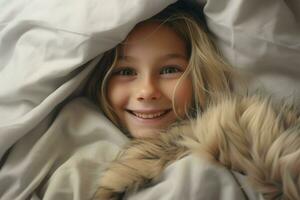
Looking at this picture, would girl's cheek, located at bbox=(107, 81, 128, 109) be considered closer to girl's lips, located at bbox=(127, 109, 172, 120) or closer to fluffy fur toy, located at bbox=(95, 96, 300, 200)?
girl's lips, located at bbox=(127, 109, 172, 120)

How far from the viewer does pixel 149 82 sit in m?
0.77

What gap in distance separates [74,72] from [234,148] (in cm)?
32

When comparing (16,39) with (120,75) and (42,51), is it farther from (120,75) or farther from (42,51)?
(120,75)

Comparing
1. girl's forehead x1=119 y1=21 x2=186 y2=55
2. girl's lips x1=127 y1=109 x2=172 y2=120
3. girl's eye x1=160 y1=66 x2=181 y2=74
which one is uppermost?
girl's forehead x1=119 y1=21 x2=186 y2=55

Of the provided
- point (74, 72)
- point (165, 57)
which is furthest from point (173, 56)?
point (74, 72)

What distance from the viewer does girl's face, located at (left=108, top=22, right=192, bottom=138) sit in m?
0.78

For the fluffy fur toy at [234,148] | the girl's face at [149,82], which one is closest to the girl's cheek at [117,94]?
the girl's face at [149,82]

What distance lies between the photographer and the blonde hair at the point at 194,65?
2.56 ft

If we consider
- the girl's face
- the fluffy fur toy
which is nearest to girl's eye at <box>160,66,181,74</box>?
the girl's face

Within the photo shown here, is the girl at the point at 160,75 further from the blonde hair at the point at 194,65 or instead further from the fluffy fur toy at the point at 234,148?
the fluffy fur toy at the point at 234,148

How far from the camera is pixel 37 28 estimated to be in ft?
2.59

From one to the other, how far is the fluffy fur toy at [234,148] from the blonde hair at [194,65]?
0.38 feet

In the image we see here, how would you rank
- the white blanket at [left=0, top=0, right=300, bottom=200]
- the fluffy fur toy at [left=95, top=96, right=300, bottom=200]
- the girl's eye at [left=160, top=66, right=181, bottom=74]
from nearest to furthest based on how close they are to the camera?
the fluffy fur toy at [left=95, top=96, right=300, bottom=200] → the white blanket at [left=0, top=0, right=300, bottom=200] → the girl's eye at [left=160, top=66, right=181, bottom=74]

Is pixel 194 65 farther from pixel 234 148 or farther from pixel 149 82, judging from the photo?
pixel 234 148
